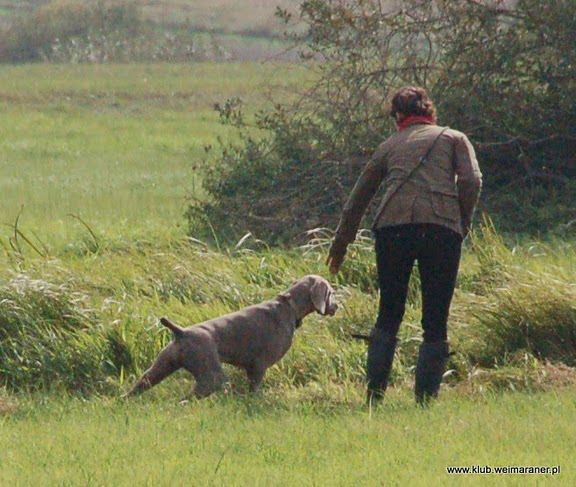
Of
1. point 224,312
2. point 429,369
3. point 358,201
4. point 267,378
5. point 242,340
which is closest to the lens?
point 429,369

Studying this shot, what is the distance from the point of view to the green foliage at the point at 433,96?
658 inches

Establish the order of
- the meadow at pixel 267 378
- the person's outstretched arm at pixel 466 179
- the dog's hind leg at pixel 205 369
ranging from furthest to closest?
the dog's hind leg at pixel 205 369 < the person's outstretched arm at pixel 466 179 < the meadow at pixel 267 378

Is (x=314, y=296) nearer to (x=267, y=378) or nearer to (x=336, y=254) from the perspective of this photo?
(x=336, y=254)

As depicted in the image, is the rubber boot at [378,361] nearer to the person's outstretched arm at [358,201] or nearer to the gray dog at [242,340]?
the person's outstretched arm at [358,201]

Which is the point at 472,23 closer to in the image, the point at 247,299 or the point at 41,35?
the point at 247,299

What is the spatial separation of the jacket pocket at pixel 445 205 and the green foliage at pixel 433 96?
7.69 m

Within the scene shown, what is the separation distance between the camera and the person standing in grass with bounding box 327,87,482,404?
29.1 feet

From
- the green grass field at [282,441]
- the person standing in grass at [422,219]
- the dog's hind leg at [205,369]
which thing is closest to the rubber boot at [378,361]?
the person standing in grass at [422,219]

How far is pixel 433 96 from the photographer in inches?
668

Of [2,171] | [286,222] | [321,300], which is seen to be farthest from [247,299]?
[2,171]

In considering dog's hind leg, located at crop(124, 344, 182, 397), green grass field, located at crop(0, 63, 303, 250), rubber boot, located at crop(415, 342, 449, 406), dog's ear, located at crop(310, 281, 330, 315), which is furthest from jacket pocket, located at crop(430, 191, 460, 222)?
green grass field, located at crop(0, 63, 303, 250)

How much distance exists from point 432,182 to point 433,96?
8214 mm

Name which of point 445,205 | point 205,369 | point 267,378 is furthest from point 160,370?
point 445,205

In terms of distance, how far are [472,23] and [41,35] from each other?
146ft
